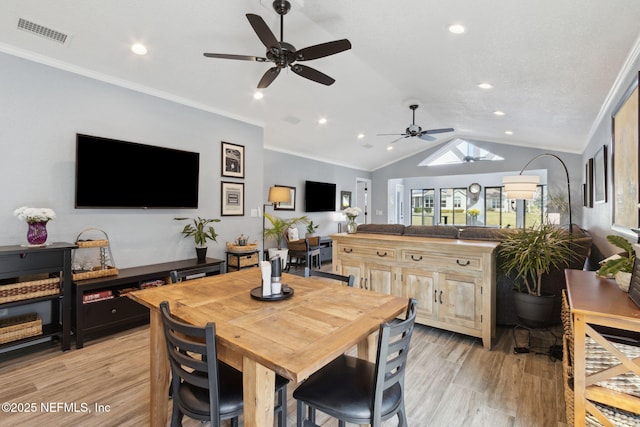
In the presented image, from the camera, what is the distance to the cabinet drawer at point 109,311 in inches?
118

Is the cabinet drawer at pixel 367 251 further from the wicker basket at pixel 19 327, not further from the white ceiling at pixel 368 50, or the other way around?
the wicker basket at pixel 19 327

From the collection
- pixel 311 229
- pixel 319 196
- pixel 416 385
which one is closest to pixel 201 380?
pixel 416 385

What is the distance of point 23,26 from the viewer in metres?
2.64

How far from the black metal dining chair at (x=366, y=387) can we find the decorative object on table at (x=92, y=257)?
272 centimetres

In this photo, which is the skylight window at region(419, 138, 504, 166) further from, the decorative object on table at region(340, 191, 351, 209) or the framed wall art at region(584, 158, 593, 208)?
the framed wall art at region(584, 158, 593, 208)

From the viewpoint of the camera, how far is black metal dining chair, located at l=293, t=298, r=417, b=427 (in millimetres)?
1262

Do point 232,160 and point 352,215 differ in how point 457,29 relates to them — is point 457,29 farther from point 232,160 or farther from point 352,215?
point 232,160

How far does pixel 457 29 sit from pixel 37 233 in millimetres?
4104

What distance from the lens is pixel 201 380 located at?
1.30 meters

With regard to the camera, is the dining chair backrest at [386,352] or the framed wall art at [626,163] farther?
the framed wall art at [626,163]

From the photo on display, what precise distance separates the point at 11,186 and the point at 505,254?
485 cm

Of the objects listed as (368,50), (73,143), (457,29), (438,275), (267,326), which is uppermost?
(368,50)

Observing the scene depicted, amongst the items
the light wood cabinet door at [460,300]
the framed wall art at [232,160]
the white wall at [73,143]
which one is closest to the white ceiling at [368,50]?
the white wall at [73,143]

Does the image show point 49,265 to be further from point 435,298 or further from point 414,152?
point 414,152
